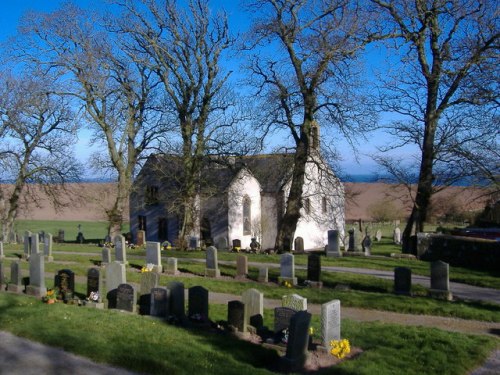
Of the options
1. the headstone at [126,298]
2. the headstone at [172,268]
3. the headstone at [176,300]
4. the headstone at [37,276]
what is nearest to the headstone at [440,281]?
the headstone at [176,300]

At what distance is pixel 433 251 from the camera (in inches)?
859

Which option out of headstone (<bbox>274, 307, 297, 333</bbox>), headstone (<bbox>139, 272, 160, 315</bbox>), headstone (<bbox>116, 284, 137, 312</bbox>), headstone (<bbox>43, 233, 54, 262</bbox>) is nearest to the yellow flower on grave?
headstone (<bbox>274, 307, 297, 333</bbox>)

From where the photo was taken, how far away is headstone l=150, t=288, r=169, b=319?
11.3 metres

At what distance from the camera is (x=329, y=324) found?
31.5ft

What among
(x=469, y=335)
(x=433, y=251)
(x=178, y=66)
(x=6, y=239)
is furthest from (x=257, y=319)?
(x=6, y=239)

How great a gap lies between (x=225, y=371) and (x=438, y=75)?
17621 millimetres

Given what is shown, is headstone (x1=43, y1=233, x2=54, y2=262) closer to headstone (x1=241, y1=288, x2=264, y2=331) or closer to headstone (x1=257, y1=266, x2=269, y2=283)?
headstone (x1=257, y1=266, x2=269, y2=283)

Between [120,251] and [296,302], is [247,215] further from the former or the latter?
[296,302]

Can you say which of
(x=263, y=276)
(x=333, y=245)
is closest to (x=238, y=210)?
(x=333, y=245)

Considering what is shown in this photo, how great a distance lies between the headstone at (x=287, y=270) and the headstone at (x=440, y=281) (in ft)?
13.4

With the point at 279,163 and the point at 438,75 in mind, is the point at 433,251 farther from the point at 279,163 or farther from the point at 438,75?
the point at 279,163

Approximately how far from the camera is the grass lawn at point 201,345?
8328 mm

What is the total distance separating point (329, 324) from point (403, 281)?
575 cm

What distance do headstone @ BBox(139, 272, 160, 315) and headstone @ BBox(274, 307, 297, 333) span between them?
3314 millimetres
